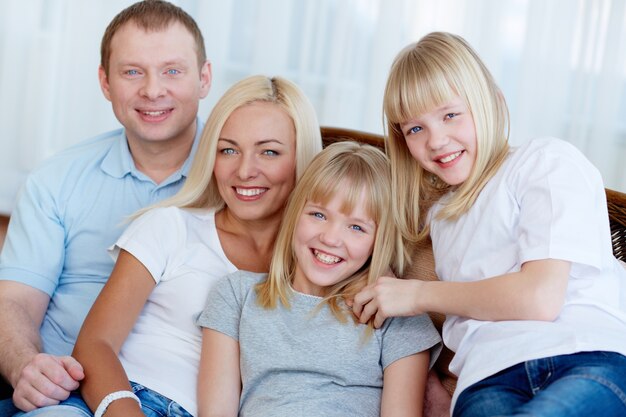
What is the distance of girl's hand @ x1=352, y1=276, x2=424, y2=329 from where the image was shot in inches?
65.3

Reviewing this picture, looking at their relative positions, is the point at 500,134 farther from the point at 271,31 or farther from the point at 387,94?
the point at 271,31

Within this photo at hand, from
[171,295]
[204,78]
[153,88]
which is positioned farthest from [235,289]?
[204,78]

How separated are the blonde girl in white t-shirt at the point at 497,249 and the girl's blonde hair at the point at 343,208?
0.04 metres

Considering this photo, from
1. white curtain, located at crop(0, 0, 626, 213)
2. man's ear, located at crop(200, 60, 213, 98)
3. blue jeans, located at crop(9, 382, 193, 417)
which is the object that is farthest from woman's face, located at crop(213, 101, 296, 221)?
white curtain, located at crop(0, 0, 626, 213)

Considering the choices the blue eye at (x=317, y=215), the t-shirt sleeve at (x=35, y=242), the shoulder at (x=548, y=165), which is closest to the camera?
the shoulder at (x=548, y=165)

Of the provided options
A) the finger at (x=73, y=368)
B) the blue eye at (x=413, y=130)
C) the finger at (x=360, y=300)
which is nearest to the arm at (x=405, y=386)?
the finger at (x=360, y=300)

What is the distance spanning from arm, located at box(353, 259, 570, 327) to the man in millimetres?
660

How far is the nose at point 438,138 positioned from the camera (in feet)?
5.69

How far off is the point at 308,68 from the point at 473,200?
65.1 inches

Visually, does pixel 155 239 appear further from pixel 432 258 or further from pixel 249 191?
pixel 432 258

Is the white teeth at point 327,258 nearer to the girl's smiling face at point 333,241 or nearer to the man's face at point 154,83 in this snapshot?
the girl's smiling face at point 333,241

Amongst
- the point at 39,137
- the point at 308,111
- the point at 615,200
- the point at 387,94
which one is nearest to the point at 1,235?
the point at 39,137

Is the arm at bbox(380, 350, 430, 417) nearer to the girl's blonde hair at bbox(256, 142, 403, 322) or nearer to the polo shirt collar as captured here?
the girl's blonde hair at bbox(256, 142, 403, 322)

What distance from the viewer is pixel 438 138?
68.3 inches
